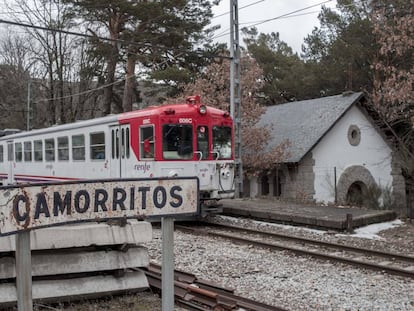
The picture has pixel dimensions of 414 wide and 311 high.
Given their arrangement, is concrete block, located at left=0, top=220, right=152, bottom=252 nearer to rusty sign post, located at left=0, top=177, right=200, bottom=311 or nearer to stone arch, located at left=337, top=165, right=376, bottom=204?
rusty sign post, located at left=0, top=177, right=200, bottom=311

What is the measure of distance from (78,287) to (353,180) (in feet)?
73.8

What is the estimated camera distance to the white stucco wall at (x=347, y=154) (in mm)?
24344

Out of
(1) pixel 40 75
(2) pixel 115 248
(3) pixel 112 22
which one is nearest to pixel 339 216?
(2) pixel 115 248

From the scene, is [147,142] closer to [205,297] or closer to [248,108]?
[205,297]

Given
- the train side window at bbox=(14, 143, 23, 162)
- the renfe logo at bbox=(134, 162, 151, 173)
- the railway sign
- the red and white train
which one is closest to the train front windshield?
the red and white train

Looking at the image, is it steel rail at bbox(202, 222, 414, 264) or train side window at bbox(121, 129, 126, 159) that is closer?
steel rail at bbox(202, 222, 414, 264)

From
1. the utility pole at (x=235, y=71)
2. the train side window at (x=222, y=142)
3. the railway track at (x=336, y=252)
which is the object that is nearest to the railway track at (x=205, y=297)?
the railway track at (x=336, y=252)

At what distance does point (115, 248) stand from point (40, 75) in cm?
3723

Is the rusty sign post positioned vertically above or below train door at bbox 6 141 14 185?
below

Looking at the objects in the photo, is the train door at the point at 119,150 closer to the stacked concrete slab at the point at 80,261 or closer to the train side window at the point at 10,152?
the stacked concrete slab at the point at 80,261

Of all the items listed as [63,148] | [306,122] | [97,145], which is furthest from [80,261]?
[306,122]

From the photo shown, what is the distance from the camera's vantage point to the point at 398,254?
28.7ft

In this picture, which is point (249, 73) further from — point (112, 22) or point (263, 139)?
point (112, 22)

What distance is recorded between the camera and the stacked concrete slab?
5254 mm
